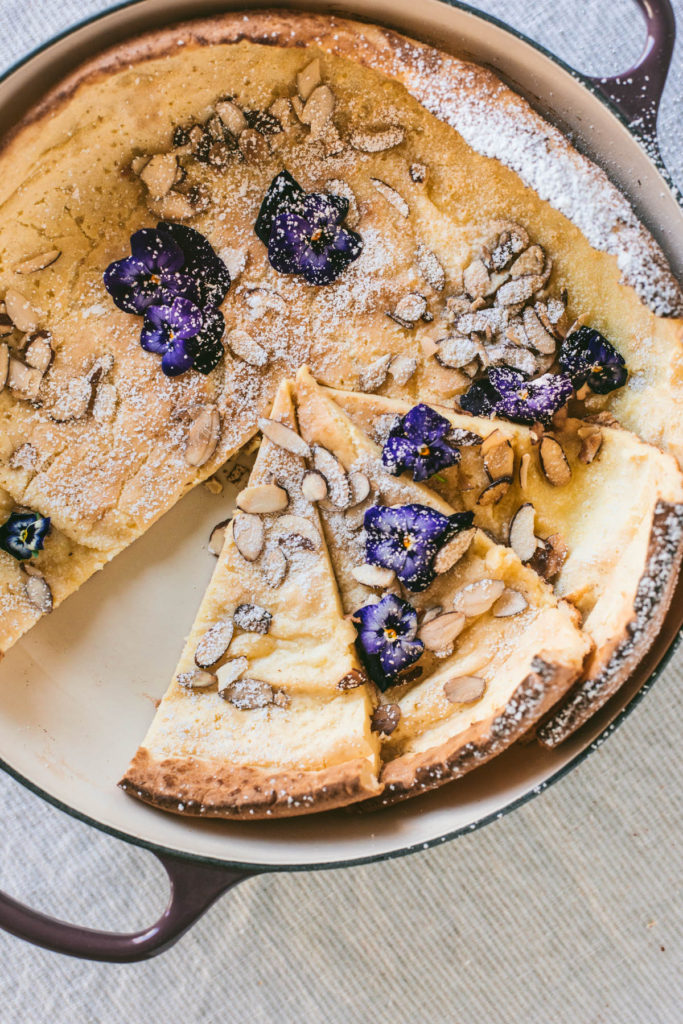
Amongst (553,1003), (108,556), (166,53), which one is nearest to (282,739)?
(108,556)

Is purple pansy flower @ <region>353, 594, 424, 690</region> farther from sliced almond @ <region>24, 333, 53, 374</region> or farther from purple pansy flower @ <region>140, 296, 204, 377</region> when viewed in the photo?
sliced almond @ <region>24, 333, 53, 374</region>

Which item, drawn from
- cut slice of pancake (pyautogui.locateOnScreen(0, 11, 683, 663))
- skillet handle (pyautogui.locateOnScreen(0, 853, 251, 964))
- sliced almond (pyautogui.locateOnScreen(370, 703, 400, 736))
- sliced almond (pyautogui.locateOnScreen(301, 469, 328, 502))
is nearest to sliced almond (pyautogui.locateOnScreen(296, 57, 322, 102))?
cut slice of pancake (pyautogui.locateOnScreen(0, 11, 683, 663))

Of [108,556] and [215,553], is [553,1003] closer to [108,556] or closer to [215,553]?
[215,553]

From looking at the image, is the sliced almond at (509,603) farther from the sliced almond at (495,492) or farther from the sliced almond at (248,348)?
the sliced almond at (248,348)

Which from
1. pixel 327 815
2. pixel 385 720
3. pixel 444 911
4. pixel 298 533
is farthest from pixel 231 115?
pixel 444 911

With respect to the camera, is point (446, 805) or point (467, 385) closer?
point (446, 805)

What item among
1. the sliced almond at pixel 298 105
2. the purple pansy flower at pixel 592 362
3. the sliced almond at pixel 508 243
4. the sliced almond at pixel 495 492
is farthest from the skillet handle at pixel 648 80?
the sliced almond at pixel 495 492
